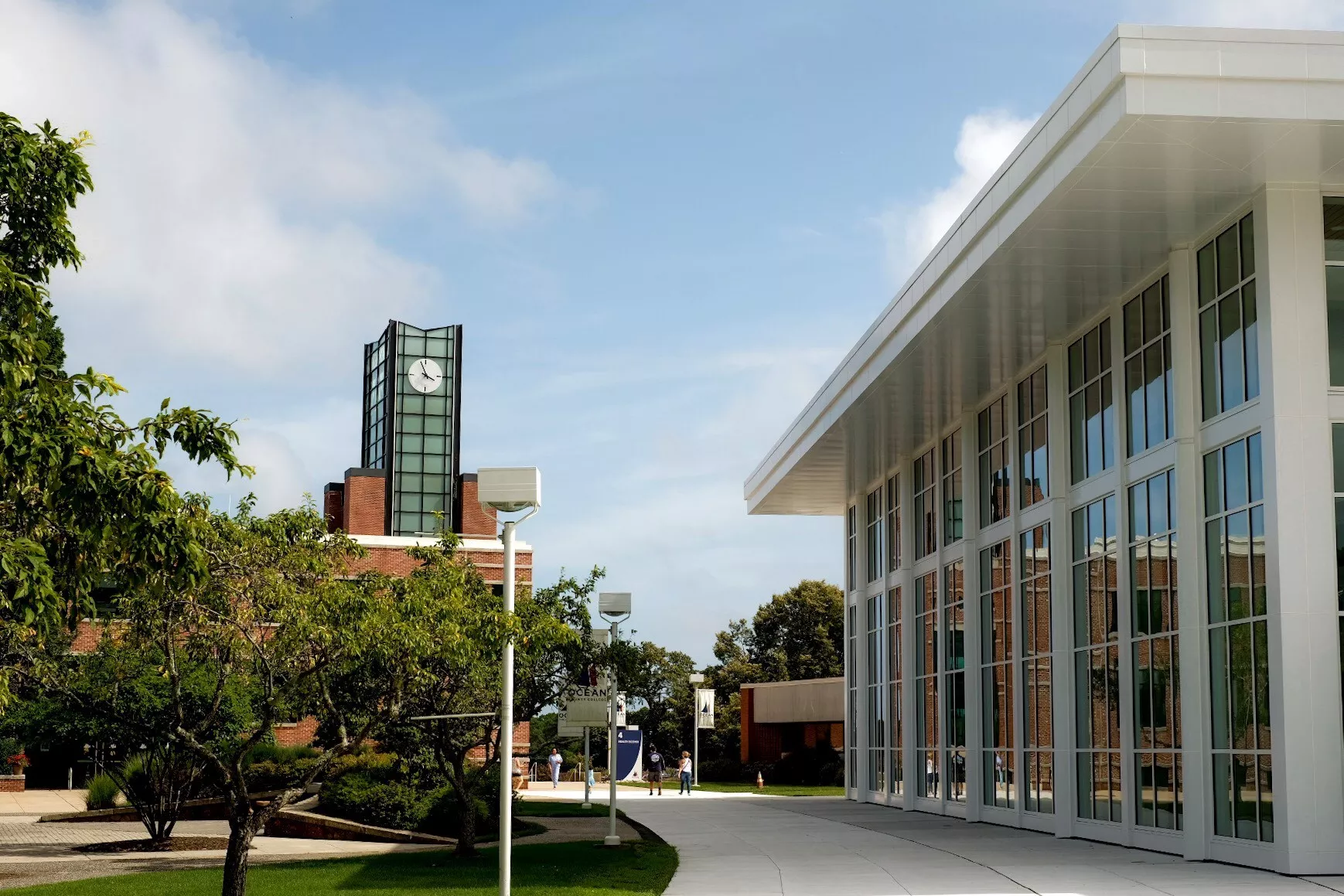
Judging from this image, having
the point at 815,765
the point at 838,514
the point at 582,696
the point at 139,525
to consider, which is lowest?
the point at 815,765

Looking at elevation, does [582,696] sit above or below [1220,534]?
below

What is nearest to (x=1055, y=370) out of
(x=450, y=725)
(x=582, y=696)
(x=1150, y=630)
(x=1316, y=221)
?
(x=1150, y=630)

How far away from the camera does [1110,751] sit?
23.0m

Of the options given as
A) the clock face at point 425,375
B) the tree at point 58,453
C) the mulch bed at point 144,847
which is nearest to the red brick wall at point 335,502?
the clock face at point 425,375

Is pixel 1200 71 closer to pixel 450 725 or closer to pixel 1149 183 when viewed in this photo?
pixel 1149 183

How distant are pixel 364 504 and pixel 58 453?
55125mm

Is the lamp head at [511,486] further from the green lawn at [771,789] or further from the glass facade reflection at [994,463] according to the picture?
the green lawn at [771,789]

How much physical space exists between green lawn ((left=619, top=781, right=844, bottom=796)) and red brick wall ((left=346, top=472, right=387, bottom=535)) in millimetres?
15699

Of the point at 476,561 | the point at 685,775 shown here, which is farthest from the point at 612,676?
the point at 476,561

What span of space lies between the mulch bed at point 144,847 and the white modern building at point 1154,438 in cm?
1561

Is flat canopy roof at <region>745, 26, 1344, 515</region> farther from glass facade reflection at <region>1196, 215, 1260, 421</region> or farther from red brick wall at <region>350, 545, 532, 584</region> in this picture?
red brick wall at <region>350, 545, 532, 584</region>

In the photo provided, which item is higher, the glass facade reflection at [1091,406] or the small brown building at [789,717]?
the glass facade reflection at [1091,406]

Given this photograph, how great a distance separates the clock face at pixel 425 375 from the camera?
7525cm

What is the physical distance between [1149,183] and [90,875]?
18.4 metres
